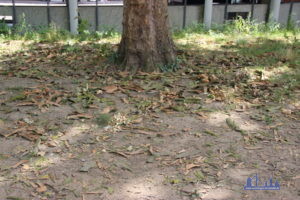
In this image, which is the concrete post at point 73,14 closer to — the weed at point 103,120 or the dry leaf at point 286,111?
the weed at point 103,120

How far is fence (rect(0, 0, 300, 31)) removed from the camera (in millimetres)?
9914

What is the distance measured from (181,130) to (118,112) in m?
0.85

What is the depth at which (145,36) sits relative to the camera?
243 inches

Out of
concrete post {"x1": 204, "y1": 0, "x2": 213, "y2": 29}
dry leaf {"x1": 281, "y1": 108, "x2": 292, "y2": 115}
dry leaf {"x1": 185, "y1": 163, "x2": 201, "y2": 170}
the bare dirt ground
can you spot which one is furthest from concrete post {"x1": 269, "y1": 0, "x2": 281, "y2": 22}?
dry leaf {"x1": 185, "y1": 163, "x2": 201, "y2": 170}

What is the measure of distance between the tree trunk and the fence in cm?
317

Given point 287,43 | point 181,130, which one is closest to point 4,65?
point 181,130

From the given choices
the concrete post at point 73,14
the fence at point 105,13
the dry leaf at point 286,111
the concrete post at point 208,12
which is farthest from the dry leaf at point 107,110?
the concrete post at point 208,12

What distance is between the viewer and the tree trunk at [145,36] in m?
6.12

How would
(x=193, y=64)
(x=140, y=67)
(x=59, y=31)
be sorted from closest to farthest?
(x=140, y=67) < (x=193, y=64) < (x=59, y=31)

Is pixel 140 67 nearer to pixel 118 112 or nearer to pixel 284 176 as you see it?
pixel 118 112

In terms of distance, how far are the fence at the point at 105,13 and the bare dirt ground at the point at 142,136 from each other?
409 cm

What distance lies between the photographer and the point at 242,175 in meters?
3.44

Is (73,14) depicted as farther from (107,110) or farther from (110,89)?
(107,110)

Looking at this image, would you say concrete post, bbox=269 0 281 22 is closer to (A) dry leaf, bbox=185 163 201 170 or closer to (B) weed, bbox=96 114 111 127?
(B) weed, bbox=96 114 111 127
